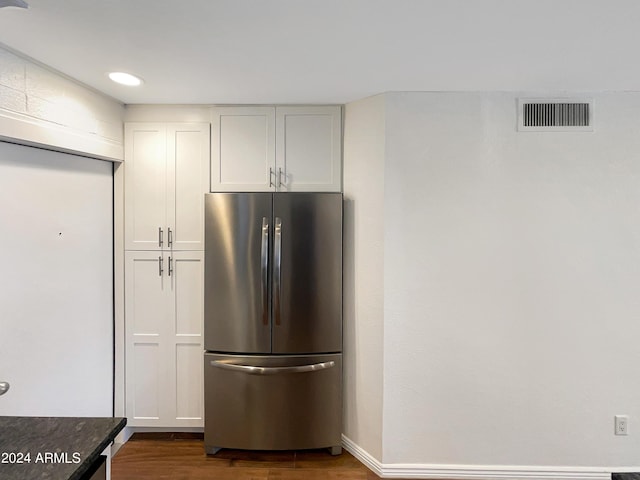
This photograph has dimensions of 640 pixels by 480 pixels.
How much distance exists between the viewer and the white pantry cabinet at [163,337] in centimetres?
271

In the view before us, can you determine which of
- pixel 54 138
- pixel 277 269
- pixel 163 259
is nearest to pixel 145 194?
pixel 163 259

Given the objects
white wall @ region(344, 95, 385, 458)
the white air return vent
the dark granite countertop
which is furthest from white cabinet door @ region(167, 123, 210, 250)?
the white air return vent

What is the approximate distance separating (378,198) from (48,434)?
1.93 meters

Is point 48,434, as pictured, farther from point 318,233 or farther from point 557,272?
point 557,272

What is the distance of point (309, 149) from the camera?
265 centimetres

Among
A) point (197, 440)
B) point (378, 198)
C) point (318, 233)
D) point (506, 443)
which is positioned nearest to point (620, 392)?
point (506, 443)

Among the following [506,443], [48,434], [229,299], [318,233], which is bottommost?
[506,443]

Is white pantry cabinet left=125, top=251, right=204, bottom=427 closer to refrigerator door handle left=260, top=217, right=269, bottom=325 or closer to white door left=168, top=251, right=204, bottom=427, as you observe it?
white door left=168, top=251, right=204, bottom=427

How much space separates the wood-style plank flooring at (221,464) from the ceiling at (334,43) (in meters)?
2.39

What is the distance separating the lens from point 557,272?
7.72ft

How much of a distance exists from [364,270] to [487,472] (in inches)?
57.3

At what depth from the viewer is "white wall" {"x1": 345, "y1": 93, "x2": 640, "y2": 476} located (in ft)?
7.66

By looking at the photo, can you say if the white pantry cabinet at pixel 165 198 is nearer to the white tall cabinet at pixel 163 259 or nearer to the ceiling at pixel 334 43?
the white tall cabinet at pixel 163 259

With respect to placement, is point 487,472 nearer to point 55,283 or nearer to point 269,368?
point 269,368
